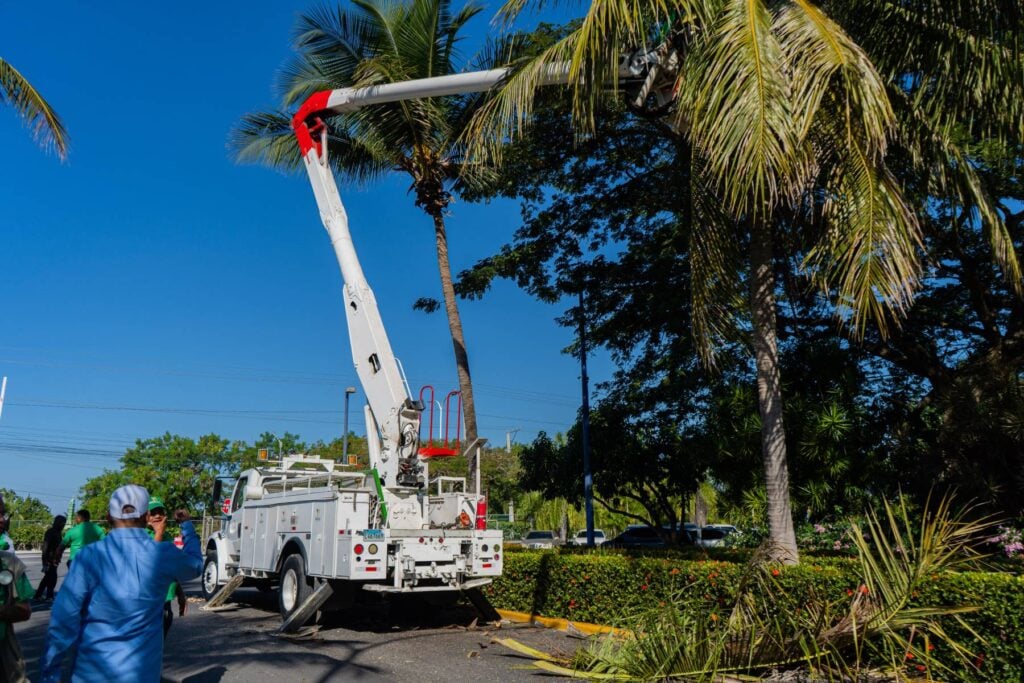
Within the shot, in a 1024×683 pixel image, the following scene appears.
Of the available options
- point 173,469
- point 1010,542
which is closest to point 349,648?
point 1010,542

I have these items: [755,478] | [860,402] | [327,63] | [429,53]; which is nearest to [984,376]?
[860,402]

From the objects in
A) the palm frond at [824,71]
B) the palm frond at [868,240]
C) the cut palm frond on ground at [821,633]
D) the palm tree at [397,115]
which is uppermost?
the palm tree at [397,115]

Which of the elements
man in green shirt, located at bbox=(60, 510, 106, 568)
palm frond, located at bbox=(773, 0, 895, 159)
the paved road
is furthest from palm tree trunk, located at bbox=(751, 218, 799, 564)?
man in green shirt, located at bbox=(60, 510, 106, 568)

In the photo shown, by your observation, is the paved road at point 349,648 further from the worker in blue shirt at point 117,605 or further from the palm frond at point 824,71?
the palm frond at point 824,71

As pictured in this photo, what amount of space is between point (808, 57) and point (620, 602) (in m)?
6.84

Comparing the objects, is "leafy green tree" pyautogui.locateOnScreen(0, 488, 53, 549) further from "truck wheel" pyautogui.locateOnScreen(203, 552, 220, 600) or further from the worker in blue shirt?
the worker in blue shirt

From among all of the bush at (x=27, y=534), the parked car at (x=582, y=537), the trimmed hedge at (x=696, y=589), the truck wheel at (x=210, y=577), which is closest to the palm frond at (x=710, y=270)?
the trimmed hedge at (x=696, y=589)

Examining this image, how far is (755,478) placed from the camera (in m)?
13.9

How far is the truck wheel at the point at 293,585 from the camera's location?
1073 centimetres

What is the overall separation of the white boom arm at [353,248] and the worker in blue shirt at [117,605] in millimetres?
7330

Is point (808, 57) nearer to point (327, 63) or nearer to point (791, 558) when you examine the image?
point (791, 558)

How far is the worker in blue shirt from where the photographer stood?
11.7 feet

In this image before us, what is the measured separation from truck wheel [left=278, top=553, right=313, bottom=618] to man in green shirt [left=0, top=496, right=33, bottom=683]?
265 inches

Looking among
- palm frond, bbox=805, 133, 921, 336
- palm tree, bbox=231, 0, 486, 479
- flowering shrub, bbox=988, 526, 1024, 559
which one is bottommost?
flowering shrub, bbox=988, 526, 1024, 559
